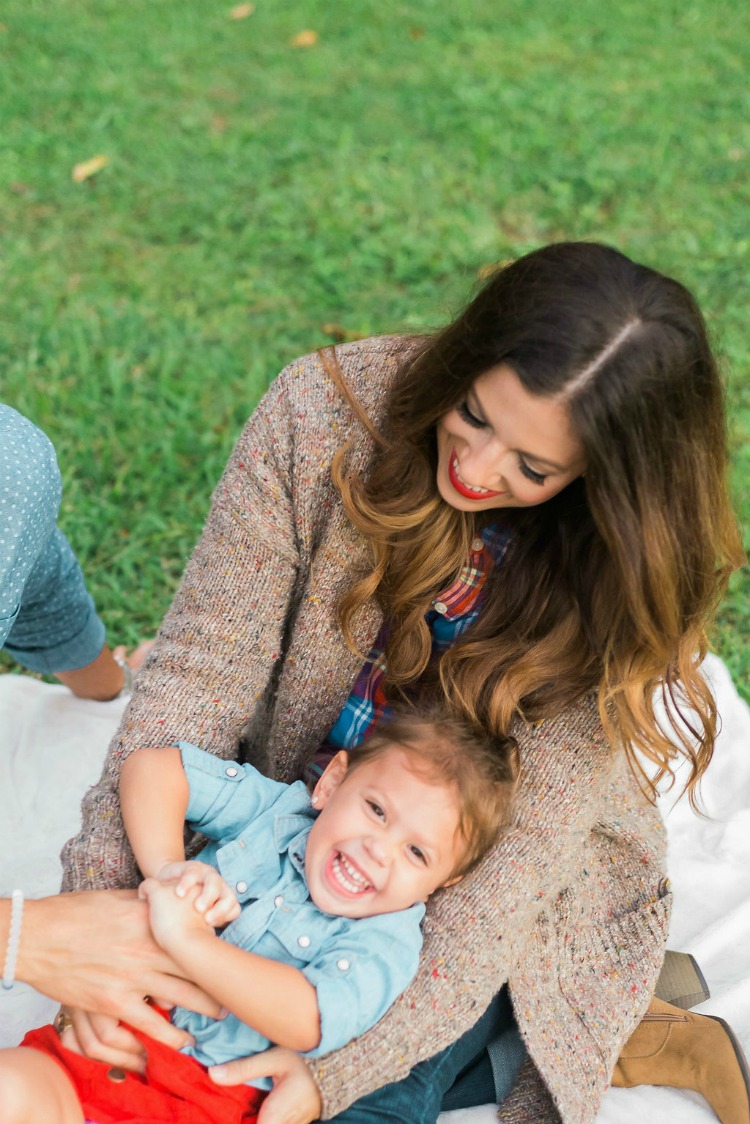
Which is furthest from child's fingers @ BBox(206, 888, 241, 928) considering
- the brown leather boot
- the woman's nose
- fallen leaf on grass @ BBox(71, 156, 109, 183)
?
fallen leaf on grass @ BBox(71, 156, 109, 183)

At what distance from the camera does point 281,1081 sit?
5.96 feet

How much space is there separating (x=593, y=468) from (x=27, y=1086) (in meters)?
1.26

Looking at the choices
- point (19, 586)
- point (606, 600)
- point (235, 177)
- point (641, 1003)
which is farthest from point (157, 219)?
point (641, 1003)

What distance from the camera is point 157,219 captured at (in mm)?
4855

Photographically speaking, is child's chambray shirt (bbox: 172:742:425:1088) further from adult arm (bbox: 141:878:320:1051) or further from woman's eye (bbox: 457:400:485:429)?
woman's eye (bbox: 457:400:485:429)

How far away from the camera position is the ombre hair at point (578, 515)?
1.75 metres

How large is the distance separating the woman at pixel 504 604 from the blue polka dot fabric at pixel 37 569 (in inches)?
12.6

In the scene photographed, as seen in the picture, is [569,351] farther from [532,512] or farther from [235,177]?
[235,177]

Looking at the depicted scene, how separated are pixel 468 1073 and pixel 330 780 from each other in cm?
65

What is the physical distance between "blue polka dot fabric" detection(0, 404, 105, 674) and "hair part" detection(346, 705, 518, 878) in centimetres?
74

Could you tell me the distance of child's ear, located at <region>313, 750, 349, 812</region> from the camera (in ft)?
6.63

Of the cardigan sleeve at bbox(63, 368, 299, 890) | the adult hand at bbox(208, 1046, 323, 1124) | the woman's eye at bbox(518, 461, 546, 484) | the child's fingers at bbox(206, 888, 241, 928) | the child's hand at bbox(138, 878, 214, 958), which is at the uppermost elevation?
the woman's eye at bbox(518, 461, 546, 484)

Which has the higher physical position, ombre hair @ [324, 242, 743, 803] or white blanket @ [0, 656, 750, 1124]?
ombre hair @ [324, 242, 743, 803]

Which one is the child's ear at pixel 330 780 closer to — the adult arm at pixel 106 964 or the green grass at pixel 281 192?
the adult arm at pixel 106 964
